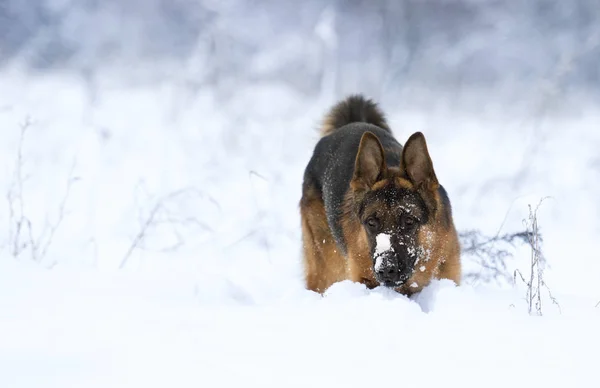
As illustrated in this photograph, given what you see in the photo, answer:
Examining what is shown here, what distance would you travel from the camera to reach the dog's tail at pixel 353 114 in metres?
5.93

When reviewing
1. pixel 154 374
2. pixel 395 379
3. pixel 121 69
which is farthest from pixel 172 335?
pixel 121 69

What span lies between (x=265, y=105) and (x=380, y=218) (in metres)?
6.34

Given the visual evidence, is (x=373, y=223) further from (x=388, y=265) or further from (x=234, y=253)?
(x=234, y=253)

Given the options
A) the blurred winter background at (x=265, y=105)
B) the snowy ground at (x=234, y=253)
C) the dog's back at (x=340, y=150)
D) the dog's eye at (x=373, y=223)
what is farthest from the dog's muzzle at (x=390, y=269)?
the blurred winter background at (x=265, y=105)

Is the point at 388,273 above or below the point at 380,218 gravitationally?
below

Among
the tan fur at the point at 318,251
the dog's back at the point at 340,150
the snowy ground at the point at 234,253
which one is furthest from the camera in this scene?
the tan fur at the point at 318,251

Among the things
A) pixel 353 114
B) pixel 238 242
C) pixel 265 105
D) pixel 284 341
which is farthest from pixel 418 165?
pixel 265 105

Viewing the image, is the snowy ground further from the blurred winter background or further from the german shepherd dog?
the german shepherd dog

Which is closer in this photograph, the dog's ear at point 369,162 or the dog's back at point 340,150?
the dog's ear at point 369,162

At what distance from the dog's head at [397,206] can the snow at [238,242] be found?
11cm

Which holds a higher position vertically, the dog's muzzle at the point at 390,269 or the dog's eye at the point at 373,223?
the dog's eye at the point at 373,223

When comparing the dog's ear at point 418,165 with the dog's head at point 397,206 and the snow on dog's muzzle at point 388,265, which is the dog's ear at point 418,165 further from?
the snow on dog's muzzle at point 388,265

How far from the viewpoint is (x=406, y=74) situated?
9836mm

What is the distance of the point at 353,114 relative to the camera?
5969mm
